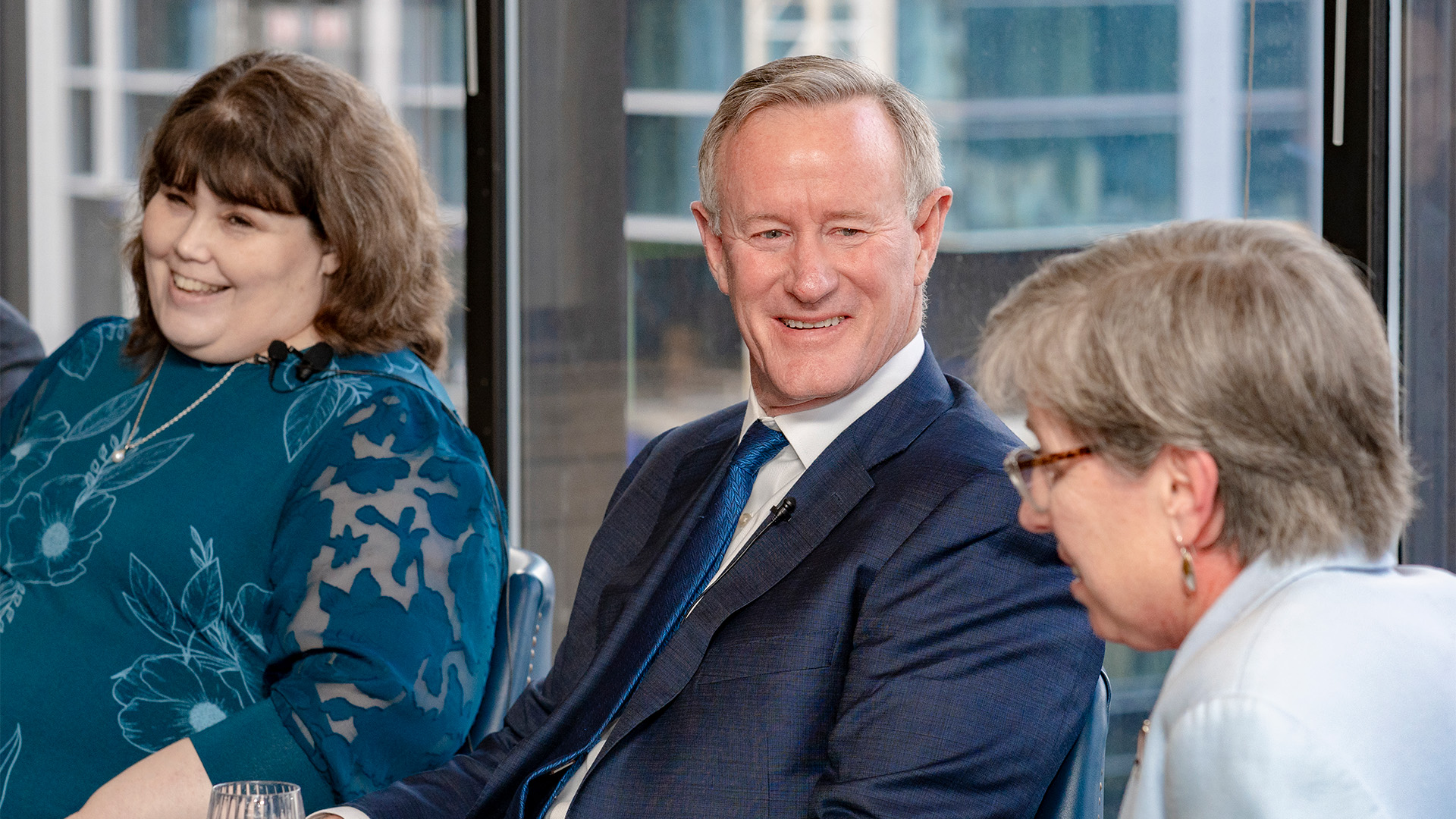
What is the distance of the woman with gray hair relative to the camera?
91cm

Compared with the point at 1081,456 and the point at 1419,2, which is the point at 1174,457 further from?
the point at 1419,2

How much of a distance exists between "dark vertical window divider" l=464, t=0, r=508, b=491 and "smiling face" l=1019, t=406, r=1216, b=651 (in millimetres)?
2145

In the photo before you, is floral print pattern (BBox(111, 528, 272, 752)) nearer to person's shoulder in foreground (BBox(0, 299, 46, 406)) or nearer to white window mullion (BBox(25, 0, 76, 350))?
person's shoulder in foreground (BBox(0, 299, 46, 406))

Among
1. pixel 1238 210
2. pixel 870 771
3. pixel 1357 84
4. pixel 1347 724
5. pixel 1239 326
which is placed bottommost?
pixel 870 771

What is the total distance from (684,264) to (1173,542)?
6.53 feet

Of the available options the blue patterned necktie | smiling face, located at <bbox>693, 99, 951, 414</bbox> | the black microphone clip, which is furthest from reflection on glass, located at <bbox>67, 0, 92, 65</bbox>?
the blue patterned necktie

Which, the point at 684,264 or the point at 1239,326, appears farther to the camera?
the point at 684,264

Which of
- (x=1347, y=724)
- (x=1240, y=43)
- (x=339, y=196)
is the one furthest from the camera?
(x=1240, y=43)

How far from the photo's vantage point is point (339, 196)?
2.02 metres

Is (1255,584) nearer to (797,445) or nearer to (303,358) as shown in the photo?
(797,445)

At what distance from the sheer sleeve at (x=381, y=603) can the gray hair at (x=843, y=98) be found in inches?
22.8

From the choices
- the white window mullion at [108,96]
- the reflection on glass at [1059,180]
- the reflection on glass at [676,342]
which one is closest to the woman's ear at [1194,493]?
the reflection on glass at [1059,180]

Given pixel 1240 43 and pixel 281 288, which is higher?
pixel 1240 43

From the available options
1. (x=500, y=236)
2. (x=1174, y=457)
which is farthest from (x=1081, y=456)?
(x=500, y=236)
